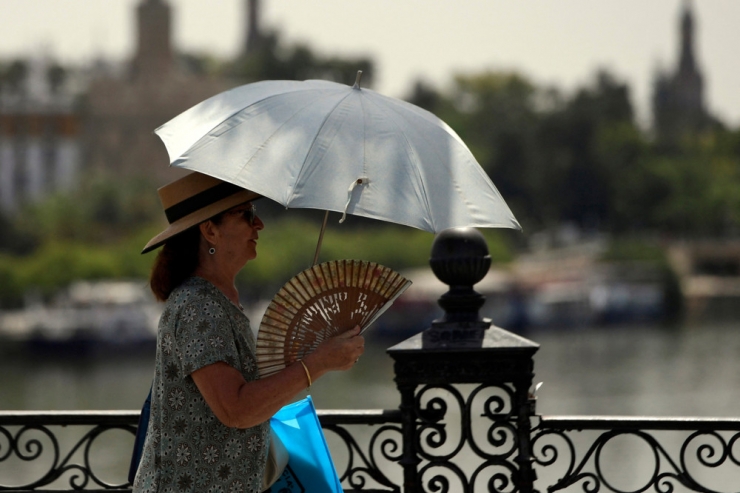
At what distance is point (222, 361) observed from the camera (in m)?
2.21

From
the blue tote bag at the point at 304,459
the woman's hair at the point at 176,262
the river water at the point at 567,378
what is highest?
the woman's hair at the point at 176,262

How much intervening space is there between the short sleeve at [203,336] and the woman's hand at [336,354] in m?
0.15

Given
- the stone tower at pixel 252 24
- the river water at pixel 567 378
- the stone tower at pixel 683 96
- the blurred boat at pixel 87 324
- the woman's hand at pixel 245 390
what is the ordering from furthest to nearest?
the stone tower at pixel 252 24
the stone tower at pixel 683 96
the blurred boat at pixel 87 324
the river water at pixel 567 378
the woman's hand at pixel 245 390

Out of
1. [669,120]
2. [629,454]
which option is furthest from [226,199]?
[669,120]

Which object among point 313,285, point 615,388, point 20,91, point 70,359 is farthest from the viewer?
point 20,91

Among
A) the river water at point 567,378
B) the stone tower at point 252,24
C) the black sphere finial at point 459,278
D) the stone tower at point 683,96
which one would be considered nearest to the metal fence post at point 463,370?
the black sphere finial at point 459,278

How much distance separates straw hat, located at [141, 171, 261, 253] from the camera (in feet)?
7.74

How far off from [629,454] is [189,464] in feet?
50.9

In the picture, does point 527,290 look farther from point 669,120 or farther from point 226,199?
point 226,199

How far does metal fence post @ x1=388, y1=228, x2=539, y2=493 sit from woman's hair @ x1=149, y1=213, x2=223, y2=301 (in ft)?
3.31

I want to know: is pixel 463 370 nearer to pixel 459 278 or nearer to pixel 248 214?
pixel 459 278

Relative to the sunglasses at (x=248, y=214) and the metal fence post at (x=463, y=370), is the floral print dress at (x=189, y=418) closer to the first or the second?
the sunglasses at (x=248, y=214)

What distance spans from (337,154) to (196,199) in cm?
30

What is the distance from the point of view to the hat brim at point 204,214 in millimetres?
2342
